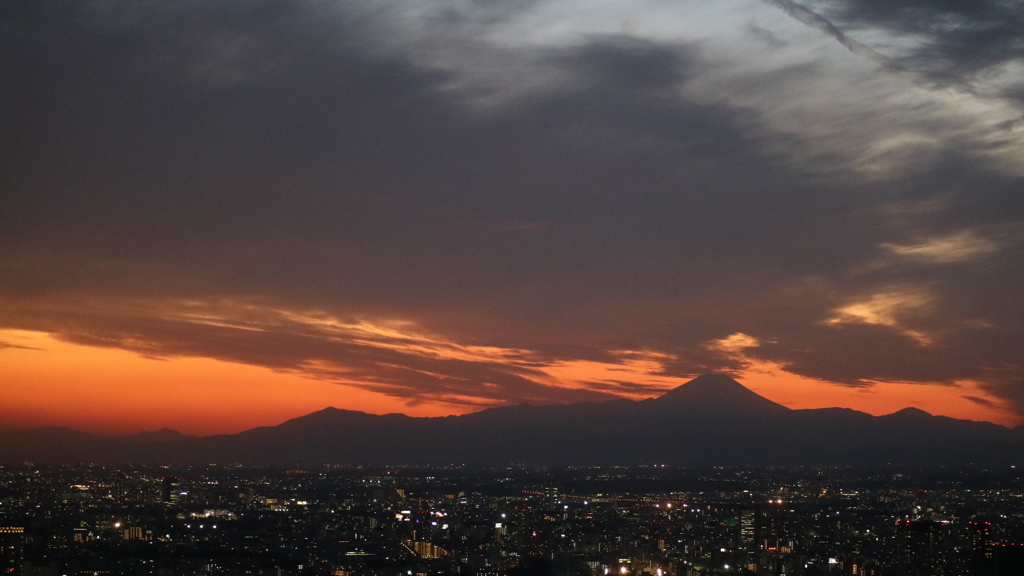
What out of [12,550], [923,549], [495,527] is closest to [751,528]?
[495,527]

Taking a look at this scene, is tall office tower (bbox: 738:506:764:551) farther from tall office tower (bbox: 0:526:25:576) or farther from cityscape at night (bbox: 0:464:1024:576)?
tall office tower (bbox: 0:526:25:576)

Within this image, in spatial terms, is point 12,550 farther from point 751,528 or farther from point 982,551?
point 751,528

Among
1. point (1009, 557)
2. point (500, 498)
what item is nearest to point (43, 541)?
A: point (1009, 557)

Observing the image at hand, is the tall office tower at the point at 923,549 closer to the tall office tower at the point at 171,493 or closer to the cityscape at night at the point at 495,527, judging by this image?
the cityscape at night at the point at 495,527

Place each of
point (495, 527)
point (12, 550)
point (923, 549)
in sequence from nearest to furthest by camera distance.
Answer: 1. point (12, 550)
2. point (923, 549)
3. point (495, 527)

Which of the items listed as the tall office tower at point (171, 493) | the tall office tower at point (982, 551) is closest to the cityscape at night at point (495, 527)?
the tall office tower at point (982, 551)

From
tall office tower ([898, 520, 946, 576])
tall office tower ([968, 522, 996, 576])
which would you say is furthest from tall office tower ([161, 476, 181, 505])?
tall office tower ([968, 522, 996, 576])

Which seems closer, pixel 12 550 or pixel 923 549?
pixel 12 550

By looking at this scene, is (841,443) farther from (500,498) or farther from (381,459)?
(500,498)
